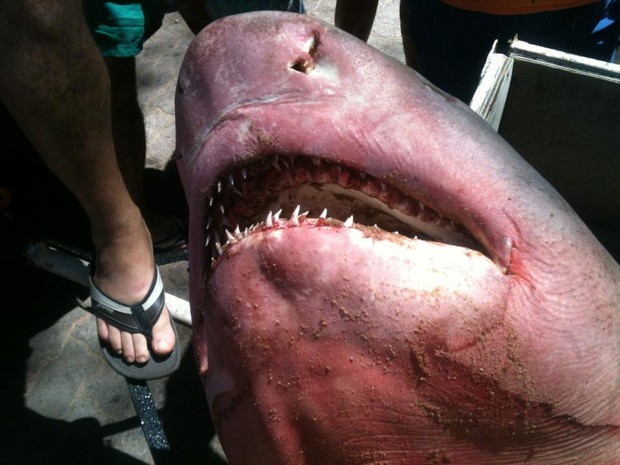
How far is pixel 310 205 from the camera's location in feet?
3.19

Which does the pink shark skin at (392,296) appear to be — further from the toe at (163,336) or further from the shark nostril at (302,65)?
the toe at (163,336)

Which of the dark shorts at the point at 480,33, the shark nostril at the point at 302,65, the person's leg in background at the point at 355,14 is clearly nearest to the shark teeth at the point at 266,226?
the shark nostril at the point at 302,65

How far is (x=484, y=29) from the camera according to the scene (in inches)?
78.8

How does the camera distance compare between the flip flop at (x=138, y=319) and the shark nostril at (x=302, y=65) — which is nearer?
the shark nostril at (x=302, y=65)

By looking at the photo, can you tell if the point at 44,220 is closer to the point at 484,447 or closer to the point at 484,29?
the point at 484,29

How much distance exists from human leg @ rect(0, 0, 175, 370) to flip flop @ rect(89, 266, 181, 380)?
2 centimetres

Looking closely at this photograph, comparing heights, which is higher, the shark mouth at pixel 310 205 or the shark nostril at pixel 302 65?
the shark nostril at pixel 302 65

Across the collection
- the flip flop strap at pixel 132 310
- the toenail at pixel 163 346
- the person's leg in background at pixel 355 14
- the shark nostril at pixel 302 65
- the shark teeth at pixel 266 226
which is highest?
the shark nostril at pixel 302 65

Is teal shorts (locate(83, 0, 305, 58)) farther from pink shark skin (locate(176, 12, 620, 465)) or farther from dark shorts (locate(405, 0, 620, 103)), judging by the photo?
pink shark skin (locate(176, 12, 620, 465))

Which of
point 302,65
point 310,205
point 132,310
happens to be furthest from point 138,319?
point 302,65

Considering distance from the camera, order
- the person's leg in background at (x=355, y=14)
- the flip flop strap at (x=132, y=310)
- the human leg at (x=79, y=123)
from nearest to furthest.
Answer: the human leg at (x=79, y=123) < the flip flop strap at (x=132, y=310) < the person's leg in background at (x=355, y=14)

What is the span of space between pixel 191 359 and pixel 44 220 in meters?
0.83

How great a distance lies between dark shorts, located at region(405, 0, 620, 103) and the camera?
77.0 inches

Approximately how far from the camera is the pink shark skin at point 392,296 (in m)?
0.77
